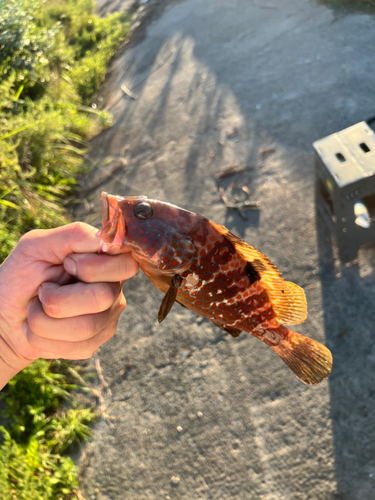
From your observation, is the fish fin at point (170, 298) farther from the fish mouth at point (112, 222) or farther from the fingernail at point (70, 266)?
the fingernail at point (70, 266)

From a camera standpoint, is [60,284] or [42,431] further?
[42,431]

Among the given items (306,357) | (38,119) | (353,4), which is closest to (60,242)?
(306,357)

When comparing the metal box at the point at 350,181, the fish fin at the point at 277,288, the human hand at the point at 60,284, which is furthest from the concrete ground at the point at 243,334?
the human hand at the point at 60,284

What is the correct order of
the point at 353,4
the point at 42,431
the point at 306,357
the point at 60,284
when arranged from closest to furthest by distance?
the point at 60,284, the point at 306,357, the point at 42,431, the point at 353,4

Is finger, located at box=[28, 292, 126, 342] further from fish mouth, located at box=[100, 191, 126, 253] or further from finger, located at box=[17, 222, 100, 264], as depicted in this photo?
fish mouth, located at box=[100, 191, 126, 253]

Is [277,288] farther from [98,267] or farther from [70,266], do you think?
[70,266]

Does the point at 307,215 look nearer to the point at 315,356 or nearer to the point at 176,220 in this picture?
the point at 315,356
